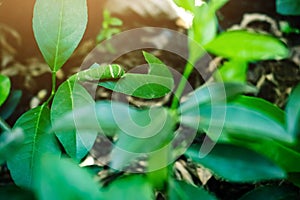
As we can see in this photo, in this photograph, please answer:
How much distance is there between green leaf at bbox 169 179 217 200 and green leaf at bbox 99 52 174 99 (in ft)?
0.36

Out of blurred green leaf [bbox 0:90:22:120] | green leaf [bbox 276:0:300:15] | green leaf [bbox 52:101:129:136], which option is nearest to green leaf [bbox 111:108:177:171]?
green leaf [bbox 52:101:129:136]

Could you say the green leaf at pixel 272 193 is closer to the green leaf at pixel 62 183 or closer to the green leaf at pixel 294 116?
the green leaf at pixel 294 116

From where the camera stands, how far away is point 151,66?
1.75 feet

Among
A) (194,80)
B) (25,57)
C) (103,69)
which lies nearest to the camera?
(103,69)

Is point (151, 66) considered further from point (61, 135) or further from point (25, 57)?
point (25, 57)

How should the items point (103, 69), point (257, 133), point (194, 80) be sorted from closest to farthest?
point (257, 133) < point (103, 69) < point (194, 80)

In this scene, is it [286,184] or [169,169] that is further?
[286,184]

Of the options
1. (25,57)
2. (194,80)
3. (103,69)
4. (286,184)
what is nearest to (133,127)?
(103,69)

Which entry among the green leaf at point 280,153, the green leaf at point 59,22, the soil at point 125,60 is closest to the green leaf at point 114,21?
the soil at point 125,60

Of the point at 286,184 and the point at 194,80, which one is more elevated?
the point at 286,184

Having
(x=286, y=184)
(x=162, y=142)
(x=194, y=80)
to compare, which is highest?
(x=162, y=142)

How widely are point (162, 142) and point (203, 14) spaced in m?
0.20

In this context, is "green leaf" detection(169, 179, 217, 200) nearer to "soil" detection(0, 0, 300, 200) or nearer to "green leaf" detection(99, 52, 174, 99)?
"green leaf" detection(99, 52, 174, 99)

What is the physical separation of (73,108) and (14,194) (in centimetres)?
15
